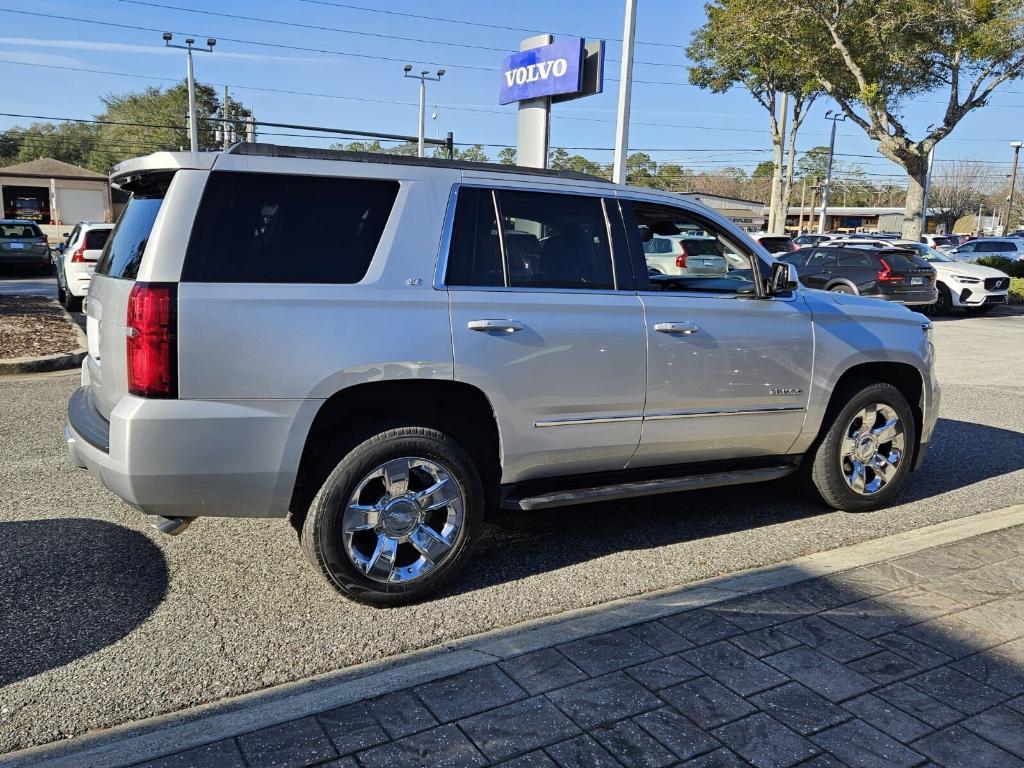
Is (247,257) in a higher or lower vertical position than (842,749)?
higher

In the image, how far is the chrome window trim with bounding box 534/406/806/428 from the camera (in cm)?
405

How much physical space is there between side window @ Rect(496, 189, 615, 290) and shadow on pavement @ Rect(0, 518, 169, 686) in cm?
222

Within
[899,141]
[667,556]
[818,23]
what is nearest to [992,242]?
[899,141]

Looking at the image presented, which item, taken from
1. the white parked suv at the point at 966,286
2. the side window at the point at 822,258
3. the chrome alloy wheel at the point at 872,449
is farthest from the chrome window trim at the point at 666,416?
the white parked suv at the point at 966,286

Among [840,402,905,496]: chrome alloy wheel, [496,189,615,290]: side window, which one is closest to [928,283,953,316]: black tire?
[840,402,905,496]: chrome alloy wheel

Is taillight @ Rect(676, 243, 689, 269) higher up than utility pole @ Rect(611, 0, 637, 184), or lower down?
lower down

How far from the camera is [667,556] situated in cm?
445

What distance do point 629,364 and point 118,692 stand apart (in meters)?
2.59

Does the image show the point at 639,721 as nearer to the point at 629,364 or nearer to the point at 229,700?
the point at 229,700

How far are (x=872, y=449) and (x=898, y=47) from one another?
82.2 ft

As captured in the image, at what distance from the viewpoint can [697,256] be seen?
5.21 meters

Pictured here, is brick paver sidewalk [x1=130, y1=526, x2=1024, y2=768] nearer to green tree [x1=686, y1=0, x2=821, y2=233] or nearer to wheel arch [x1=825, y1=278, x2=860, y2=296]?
wheel arch [x1=825, y1=278, x2=860, y2=296]

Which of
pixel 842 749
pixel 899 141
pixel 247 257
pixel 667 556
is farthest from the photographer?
pixel 899 141

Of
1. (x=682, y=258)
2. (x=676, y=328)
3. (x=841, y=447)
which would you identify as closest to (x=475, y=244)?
(x=676, y=328)
